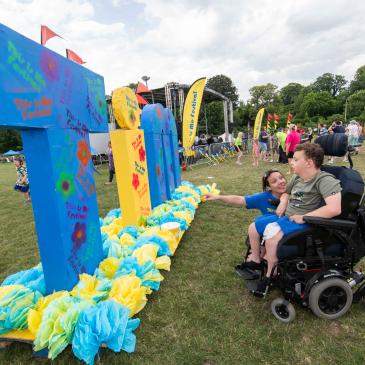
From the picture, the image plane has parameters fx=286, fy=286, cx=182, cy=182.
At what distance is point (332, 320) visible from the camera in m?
2.41

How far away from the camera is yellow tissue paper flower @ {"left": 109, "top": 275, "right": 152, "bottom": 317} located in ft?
8.21

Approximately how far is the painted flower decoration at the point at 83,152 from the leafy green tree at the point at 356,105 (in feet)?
195

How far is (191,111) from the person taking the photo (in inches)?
465

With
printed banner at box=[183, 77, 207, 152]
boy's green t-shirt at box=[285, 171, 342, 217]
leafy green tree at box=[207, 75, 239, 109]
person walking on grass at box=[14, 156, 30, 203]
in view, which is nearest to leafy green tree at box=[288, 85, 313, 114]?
leafy green tree at box=[207, 75, 239, 109]

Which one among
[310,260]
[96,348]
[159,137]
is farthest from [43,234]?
[159,137]

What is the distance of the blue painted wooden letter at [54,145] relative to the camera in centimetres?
206

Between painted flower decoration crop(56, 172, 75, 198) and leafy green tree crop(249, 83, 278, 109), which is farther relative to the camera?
leafy green tree crop(249, 83, 278, 109)

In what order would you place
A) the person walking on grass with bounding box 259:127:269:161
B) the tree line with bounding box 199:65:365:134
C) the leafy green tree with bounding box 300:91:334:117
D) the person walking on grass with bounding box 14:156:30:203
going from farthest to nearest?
the leafy green tree with bounding box 300:91:334:117 < the tree line with bounding box 199:65:365:134 < the person walking on grass with bounding box 259:127:269:161 < the person walking on grass with bounding box 14:156:30:203

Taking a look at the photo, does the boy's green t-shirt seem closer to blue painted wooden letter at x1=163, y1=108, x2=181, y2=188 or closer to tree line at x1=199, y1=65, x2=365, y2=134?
blue painted wooden letter at x1=163, y1=108, x2=181, y2=188

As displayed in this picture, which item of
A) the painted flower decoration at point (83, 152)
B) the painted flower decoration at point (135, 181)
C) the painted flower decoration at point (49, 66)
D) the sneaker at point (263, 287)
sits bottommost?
the sneaker at point (263, 287)

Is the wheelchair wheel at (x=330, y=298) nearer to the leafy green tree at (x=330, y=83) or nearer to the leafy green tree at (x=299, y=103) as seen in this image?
the leafy green tree at (x=299, y=103)

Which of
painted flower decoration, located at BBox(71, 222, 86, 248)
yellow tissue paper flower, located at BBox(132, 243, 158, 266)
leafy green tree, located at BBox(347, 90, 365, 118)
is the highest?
leafy green tree, located at BBox(347, 90, 365, 118)

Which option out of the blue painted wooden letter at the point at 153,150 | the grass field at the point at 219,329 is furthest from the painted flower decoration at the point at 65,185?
the blue painted wooden letter at the point at 153,150

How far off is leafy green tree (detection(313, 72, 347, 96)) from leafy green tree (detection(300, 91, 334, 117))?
67.7 feet
